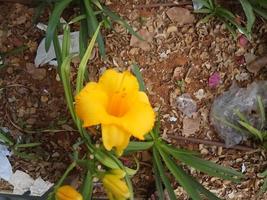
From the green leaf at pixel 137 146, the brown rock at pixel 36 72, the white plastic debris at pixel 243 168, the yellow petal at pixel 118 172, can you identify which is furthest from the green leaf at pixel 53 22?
the white plastic debris at pixel 243 168

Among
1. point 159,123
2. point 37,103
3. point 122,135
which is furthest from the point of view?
point 37,103

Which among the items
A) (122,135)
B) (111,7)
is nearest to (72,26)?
(111,7)

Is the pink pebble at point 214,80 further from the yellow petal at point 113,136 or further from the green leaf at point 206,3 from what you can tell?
the yellow petal at point 113,136

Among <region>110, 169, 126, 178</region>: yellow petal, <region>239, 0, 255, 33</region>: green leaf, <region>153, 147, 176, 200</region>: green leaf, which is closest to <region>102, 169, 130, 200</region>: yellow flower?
<region>110, 169, 126, 178</region>: yellow petal

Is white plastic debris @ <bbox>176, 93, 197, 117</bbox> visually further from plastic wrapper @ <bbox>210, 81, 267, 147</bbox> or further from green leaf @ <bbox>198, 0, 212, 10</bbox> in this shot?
green leaf @ <bbox>198, 0, 212, 10</bbox>

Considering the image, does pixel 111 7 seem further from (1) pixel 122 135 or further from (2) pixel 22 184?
(1) pixel 122 135

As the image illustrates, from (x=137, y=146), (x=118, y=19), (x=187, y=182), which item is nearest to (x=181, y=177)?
(x=187, y=182)
